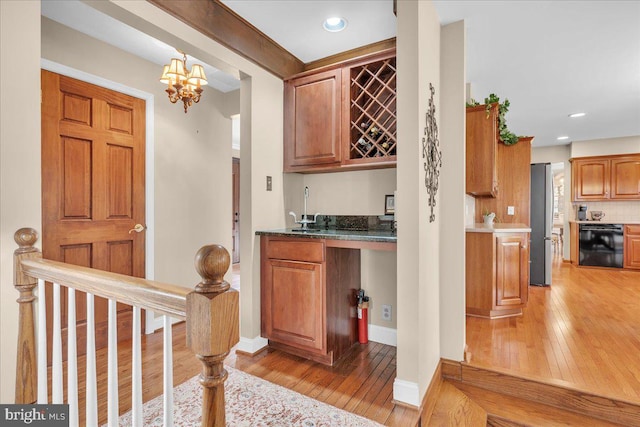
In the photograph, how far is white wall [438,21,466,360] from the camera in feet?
→ 7.32

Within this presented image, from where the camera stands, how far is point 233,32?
2.32 m

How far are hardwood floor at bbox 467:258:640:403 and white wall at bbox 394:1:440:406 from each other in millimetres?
621

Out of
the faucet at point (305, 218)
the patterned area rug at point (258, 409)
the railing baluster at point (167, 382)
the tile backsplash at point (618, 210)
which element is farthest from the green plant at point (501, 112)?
the tile backsplash at point (618, 210)

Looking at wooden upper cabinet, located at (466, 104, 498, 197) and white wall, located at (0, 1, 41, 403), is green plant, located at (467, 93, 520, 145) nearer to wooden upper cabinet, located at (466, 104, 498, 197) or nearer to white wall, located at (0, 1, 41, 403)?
wooden upper cabinet, located at (466, 104, 498, 197)

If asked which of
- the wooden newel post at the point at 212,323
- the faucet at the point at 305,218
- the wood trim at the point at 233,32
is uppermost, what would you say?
the wood trim at the point at 233,32

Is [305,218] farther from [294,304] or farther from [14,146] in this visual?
[14,146]

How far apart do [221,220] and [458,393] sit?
9.13ft

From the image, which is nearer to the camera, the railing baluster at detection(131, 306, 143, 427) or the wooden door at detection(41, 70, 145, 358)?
the railing baluster at detection(131, 306, 143, 427)

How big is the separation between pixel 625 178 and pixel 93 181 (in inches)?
316

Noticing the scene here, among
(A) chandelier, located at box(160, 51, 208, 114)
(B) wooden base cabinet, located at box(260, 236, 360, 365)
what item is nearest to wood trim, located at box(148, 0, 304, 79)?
(A) chandelier, located at box(160, 51, 208, 114)

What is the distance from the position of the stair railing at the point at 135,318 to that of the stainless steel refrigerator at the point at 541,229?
4.83 metres

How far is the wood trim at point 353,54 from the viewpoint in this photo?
256 centimetres

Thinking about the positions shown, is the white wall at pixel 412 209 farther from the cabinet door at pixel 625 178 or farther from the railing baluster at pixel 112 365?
the cabinet door at pixel 625 178

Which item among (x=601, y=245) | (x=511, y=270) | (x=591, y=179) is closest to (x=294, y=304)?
(x=511, y=270)
